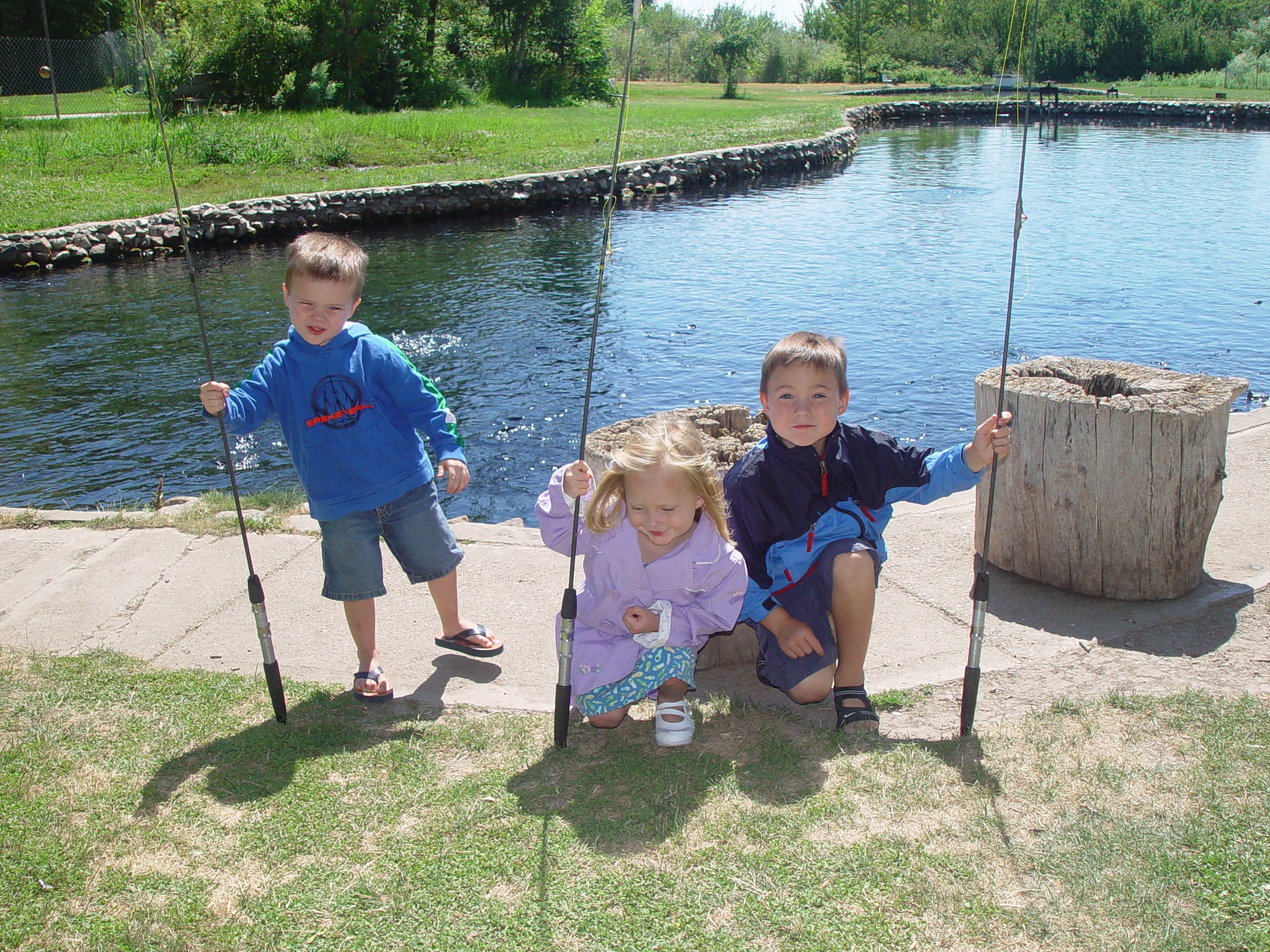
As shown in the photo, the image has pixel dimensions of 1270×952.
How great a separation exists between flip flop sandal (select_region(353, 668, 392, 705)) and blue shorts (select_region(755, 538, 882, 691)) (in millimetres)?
1345

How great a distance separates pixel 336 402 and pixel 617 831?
70.0 inches

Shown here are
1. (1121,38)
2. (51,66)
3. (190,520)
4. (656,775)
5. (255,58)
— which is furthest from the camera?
(1121,38)

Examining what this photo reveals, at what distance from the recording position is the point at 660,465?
10.9ft

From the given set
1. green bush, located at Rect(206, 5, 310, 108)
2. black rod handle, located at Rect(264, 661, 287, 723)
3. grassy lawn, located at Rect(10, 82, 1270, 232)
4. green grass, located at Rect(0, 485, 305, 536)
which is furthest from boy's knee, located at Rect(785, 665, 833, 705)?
Answer: green bush, located at Rect(206, 5, 310, 108)

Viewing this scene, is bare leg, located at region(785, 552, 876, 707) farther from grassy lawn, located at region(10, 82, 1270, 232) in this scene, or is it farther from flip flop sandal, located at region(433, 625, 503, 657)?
grassy lawn, located at region(10, 82, 1270, 232)

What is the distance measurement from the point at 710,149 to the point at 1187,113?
25151 mm

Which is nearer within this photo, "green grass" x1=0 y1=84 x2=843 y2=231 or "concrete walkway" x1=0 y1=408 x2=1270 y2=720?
"concrete walkway" x1=0 y1=408 x2=1270 y2=720

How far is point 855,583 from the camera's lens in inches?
138

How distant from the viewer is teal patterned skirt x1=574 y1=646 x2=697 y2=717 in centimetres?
344

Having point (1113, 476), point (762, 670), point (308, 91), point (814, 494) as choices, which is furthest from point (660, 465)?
point (308, 91)

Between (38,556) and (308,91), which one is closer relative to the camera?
(38,556)

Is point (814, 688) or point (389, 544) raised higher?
point (389, 544)

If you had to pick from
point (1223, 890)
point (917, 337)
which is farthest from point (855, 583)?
point (917, 337)

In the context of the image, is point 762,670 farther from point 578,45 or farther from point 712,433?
point 578,45
